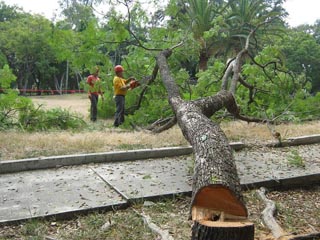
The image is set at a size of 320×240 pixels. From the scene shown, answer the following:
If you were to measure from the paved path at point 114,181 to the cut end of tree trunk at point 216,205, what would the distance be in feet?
4.05

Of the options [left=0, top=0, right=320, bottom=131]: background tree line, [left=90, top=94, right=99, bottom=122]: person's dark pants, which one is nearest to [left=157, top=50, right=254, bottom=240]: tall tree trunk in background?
[left=0, top=0, right=320, bottom=131]: background tree line

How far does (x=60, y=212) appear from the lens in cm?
324

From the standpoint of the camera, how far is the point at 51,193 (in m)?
3.77

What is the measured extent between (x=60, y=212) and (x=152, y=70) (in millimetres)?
5804

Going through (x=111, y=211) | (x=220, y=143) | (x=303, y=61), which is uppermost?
(x=303, y=61)

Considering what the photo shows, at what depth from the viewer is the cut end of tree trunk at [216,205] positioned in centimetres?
242

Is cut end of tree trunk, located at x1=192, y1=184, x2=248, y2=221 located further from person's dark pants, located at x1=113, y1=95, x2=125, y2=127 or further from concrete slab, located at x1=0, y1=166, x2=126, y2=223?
person's dark pants, located at x1=113, y1=95, x2=125, y2=127

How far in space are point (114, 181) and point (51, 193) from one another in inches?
30.0

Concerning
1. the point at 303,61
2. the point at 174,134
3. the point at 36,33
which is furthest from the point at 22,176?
the point at 303,61

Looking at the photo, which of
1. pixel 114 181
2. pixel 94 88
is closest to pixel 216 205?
pixel 114 181

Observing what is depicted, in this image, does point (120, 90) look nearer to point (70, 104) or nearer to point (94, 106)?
point (94, 106)

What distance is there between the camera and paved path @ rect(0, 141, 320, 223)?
3.44 meters

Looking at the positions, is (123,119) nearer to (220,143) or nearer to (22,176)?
(22,176)

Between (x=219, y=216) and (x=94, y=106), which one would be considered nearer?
(x=219, y=216)
